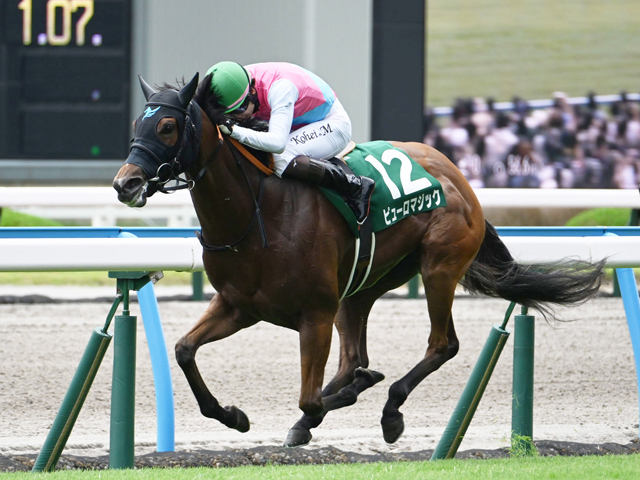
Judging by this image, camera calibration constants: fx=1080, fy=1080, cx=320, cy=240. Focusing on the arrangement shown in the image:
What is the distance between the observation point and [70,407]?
3.60m

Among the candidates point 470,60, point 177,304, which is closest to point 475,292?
point 177,304

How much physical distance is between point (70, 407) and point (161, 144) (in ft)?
3.15

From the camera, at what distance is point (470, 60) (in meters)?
11.6

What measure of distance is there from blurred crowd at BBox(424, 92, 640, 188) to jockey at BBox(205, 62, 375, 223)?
7252 mm

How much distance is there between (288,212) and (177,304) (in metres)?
4.26

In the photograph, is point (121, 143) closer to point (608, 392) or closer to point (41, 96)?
point (41, 96)

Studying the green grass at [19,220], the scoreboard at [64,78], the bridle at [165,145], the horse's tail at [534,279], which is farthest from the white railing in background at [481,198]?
the bridle at [165,145]

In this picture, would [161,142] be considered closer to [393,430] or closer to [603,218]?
[393,430]

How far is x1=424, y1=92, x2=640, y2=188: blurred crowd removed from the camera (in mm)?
11188

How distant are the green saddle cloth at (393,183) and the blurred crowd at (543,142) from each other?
6950 millimetres

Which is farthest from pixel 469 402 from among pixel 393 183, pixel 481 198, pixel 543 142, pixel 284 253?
pixel 543 142

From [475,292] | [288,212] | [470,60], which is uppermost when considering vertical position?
[470,60]

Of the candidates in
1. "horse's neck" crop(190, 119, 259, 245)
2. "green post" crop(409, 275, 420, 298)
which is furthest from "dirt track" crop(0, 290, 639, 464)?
"horse's neck" crop(190, 119, 259, 245)

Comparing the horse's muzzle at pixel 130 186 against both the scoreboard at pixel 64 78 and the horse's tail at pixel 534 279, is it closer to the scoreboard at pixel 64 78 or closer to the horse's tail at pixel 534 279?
the horse's tail at pixel 534 279
